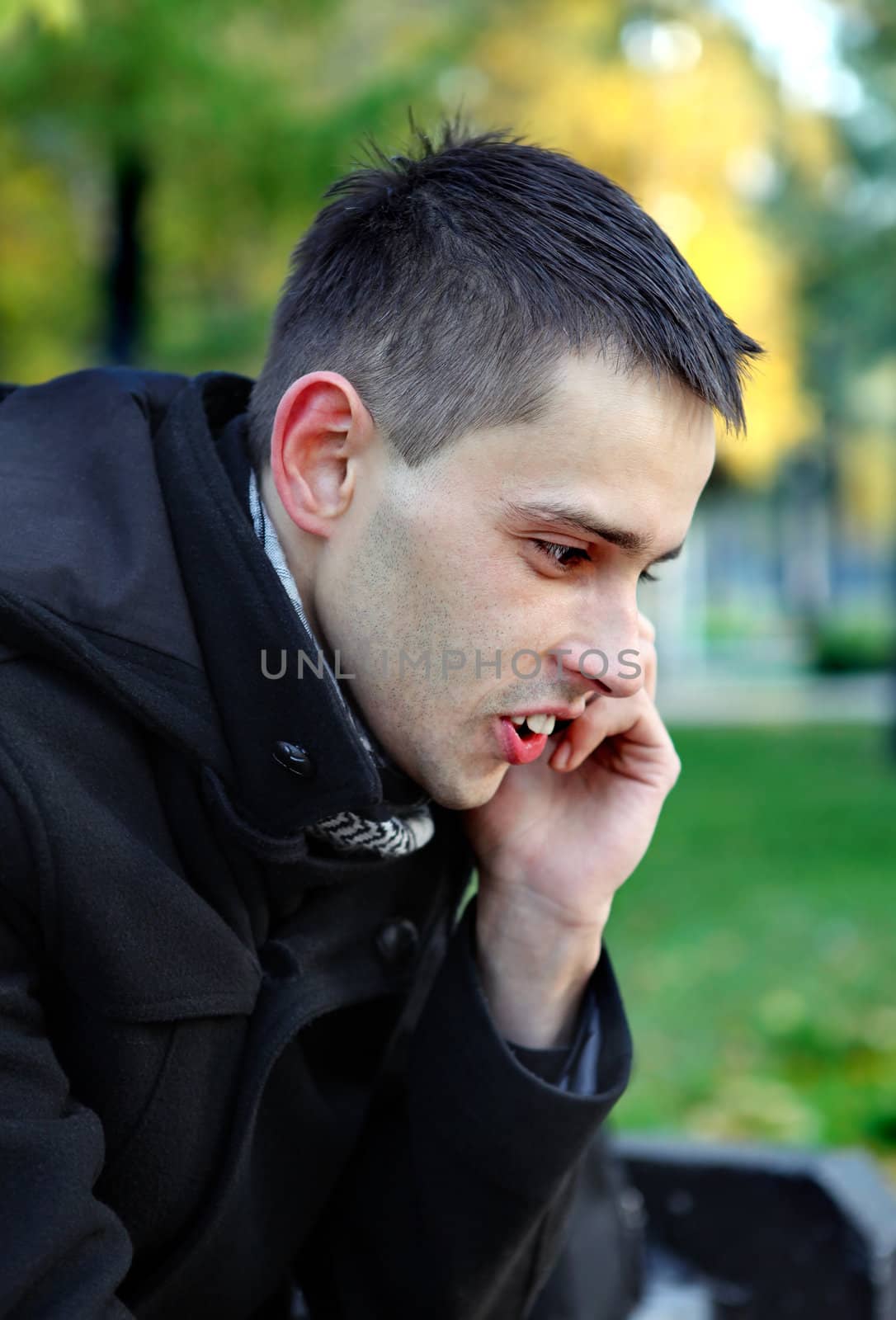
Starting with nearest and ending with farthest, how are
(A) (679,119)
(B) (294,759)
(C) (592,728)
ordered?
(B) (294,759)
(C) (592,728)
(A) (679,119)

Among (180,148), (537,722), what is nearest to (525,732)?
(537,722)

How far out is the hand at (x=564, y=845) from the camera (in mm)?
2002

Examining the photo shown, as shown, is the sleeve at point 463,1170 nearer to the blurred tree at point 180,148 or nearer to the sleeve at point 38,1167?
the sleeve at point 38,1167

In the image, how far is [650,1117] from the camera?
413cm

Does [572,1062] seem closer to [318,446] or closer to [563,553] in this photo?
[563,553]

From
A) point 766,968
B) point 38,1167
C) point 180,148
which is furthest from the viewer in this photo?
point 180,148

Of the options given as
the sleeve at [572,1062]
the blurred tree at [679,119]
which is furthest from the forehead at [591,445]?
the blurred tree at [679,119]

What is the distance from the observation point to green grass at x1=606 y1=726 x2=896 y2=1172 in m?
4.15

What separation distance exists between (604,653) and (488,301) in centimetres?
49

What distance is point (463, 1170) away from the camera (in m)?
1.89

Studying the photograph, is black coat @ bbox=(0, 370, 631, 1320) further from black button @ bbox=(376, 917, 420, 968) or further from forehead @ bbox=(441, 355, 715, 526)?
forehead @ bbox=(441, 355, 715, 526)

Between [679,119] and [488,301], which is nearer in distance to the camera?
[488,301]

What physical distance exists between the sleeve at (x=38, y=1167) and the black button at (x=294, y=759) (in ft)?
1.06

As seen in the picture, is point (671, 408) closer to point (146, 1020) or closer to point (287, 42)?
point (146, 1020)
